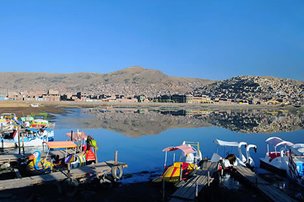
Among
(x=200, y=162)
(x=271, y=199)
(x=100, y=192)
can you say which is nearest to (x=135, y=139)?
(x=200, y=162)

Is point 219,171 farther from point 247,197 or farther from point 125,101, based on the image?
point 125,101

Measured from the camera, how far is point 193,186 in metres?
14.2

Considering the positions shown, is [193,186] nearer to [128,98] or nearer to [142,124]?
[142,124]

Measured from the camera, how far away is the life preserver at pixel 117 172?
55.0 ft

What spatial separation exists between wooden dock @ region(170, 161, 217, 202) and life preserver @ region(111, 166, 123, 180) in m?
3.93

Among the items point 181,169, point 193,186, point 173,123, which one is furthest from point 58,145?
point 173,123

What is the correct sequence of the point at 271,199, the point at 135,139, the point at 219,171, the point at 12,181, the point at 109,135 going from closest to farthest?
the point at 271,199
the point at 12,181
the point at 219,171
the point at 135,139
the point at 109,135

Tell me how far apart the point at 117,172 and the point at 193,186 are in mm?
5337

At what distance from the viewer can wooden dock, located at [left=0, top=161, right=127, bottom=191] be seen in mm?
14344

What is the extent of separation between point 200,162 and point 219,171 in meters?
1.73

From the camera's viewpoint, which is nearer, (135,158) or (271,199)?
(271,199)

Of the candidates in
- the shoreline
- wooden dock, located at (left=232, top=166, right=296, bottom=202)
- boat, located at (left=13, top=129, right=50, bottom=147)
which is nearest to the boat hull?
boat, located at (left=13, top=129, right=50, bottom=147)

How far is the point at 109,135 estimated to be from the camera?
122 ft

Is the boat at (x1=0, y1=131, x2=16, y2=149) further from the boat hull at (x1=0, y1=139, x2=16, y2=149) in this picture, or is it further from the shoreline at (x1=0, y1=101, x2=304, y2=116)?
the shoreline at (x1=0, y1=101, x2=304, y2=116)
